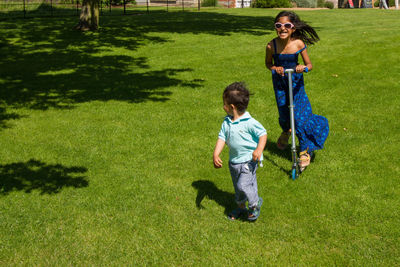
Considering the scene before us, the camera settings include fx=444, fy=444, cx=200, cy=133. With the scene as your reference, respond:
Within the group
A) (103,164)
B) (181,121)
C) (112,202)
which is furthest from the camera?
(181,121)

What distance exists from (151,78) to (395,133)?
6.75m

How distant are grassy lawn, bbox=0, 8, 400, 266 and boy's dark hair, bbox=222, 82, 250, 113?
1.42 meters

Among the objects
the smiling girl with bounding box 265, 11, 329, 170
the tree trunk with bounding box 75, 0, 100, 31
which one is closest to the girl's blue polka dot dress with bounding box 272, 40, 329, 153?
the smiling girl with bounding box 265, 11, 329, 170

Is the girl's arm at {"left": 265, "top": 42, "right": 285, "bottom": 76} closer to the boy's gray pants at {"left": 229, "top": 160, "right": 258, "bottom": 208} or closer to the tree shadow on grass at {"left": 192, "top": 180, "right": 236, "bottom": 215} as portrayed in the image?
the boy's gray pants at {"left": 229, "top": 160, "right": 258, "bottom": 208}

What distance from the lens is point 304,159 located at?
6320 millimetres

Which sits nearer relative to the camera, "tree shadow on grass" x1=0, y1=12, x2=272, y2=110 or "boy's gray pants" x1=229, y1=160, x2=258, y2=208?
"boy's gray pants" x1=229, y1=160, x2=258, y2=208

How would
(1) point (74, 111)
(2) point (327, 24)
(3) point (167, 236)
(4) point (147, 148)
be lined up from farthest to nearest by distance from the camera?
1. (2) point (327, 24)
2. (1) point (74, 111)
3. (4) point (147, 148)
4. (3) point (167, 236)

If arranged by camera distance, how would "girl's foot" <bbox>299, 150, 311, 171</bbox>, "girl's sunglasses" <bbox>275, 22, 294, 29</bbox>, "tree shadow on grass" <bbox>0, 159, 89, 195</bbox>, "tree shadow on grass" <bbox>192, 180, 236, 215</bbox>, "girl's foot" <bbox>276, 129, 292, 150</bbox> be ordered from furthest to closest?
"girl's foot" <bbox>276, 129, 292, 150</bbox> < "girl's foot" <bbox>299, 150, 311, 171</bbox> < "tree shadow on grass" <bbox>0, 159, 89, 195</bbox> < "girl's sunglasses" <bbox>275, 22, 294, 29</bbox> < "tree shadow on grass" <bbox>192, 180, 236, 215</bbox>

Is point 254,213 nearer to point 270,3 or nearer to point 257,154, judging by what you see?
point 257,154

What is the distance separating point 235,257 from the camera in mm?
4469

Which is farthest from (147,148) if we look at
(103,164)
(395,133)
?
(395,133)

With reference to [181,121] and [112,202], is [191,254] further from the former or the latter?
[181,121]

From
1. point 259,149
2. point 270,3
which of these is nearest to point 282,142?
point 259,149

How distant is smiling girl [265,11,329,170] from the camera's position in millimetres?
6133
